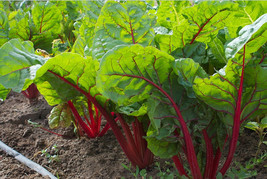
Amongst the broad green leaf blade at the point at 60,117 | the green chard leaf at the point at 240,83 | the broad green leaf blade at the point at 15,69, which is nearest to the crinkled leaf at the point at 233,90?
the green chard leaf at the point at 240,83

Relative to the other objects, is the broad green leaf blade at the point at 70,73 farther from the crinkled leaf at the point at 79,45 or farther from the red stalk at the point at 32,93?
the red stalk at the point at 32,93

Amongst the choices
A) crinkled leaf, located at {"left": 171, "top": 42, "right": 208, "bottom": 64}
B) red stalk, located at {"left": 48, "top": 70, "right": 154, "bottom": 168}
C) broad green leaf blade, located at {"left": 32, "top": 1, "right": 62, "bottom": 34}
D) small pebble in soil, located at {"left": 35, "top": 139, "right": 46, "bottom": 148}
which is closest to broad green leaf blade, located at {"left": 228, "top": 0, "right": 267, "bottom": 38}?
crinkled leaf, located at {"left": 171, "top": 42, "right": 208, "bottom": 64}

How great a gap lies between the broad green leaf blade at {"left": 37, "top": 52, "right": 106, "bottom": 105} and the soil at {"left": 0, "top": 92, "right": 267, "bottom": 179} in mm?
551

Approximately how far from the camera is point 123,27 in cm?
151

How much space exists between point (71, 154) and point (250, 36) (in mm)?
1573

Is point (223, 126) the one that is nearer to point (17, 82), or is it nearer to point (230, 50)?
point (230, 50)

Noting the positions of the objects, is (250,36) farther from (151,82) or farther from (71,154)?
(71,154)

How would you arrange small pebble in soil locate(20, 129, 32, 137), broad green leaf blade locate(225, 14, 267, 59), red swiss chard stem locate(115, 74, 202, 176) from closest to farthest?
broad green leaf blade locate(225, 14, 267, 59) < red swiss chard stem locate(115, 74, 202, 176) < small pebble in soil locate(20, 129, 32, 137)

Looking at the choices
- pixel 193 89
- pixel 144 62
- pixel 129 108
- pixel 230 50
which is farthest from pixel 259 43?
pixel 129 108

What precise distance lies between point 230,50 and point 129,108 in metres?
0.55

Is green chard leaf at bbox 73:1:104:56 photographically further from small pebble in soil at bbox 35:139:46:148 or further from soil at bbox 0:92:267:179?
small pebble in soil at bbox 35:139:46:148

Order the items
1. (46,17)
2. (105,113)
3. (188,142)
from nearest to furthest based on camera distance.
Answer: (188,142)
(105,113)
(46,17)

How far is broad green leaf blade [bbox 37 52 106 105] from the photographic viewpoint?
137cm

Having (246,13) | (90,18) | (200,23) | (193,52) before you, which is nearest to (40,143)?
(90,18)
